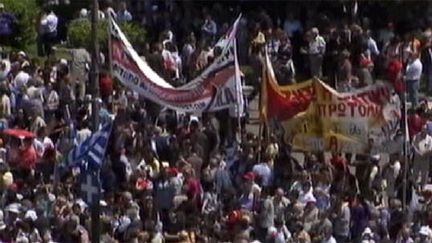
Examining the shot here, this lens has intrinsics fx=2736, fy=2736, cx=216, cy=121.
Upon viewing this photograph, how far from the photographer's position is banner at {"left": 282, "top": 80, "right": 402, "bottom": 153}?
43.4 meters

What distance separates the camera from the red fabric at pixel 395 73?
47688 millimetres

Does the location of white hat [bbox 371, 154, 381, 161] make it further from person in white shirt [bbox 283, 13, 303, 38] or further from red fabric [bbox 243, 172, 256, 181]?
person in white shirt [bbox 283, 13, 303, 38]

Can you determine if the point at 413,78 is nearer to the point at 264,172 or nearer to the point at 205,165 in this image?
the point at 205,165

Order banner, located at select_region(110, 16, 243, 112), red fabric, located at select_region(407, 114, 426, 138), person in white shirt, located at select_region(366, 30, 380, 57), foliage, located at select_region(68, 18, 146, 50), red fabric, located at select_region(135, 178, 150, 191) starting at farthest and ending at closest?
foliage, located at select_region(68, 18, 146, 50) < person in white shirt, located at select_region(366, 30, 380, 57) < red fabric, located at select_region(407, 114, 426, 138) < banner, located at select_region(110, 16, 243, 112) < red fabric, located at select_region(135, 178, 150, 191)

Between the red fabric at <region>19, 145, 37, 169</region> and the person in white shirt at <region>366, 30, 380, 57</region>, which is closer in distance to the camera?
the red fabric at <region>19, 145, 37, 169</region>

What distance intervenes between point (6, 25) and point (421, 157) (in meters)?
12.8

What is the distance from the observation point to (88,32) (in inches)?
2093

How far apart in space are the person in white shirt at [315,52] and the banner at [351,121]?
6.68m

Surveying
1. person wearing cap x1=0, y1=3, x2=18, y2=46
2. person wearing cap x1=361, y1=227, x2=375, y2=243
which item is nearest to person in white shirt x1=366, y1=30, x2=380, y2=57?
person wearing cap x1=0, y1=3, x2=18, y2=46

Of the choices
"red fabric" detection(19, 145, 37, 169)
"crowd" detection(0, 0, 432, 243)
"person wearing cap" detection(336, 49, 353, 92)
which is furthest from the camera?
"person wearing cap" detection(336, 49, 353, 92)

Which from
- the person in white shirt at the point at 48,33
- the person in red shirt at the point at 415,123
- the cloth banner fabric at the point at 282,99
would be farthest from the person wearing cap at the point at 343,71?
the person in white shirt at the point at 48,33

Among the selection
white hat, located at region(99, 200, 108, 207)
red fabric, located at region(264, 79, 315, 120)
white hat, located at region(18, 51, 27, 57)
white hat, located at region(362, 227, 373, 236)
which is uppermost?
white hat, located at region(18, 51, 27, 57)

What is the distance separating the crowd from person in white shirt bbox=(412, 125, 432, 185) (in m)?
0.03

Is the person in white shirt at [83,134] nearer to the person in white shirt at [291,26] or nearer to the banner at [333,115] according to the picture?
the banner at [333,115]
